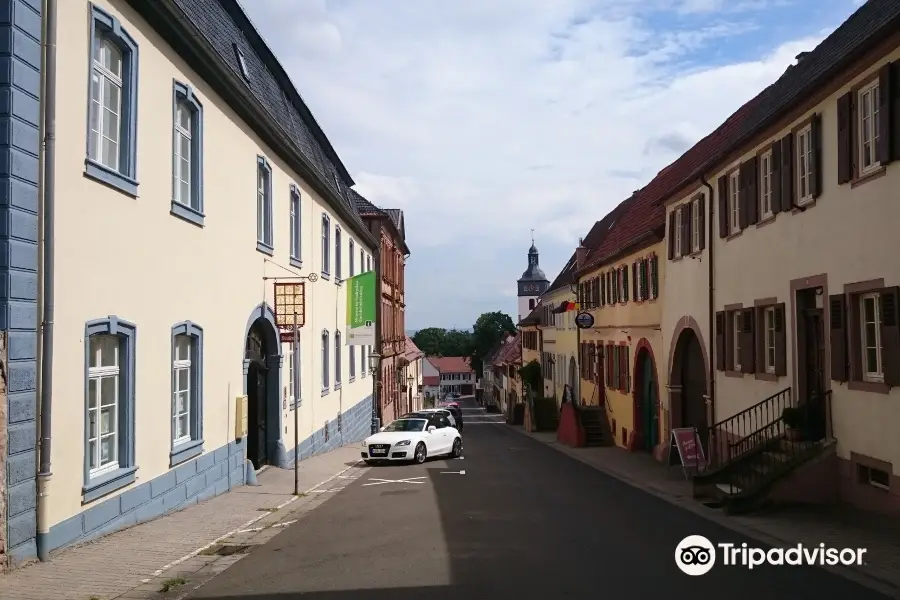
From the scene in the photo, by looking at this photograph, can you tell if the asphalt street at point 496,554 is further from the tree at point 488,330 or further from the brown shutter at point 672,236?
the tree at point 488,330

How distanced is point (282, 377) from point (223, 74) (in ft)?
25.8

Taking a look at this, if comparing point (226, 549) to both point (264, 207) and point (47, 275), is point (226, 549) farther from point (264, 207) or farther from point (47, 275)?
point (264, 207)

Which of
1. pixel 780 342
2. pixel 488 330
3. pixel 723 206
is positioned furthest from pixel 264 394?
pixel 488 330

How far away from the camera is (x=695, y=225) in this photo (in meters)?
21.5

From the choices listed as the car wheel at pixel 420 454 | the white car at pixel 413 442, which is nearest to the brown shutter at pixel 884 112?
the white car at pixel 413 442

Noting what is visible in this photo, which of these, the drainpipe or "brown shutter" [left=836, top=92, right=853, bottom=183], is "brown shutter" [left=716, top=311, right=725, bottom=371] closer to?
"brown shutter" [left=836, top=92, right=853, bottom=183]

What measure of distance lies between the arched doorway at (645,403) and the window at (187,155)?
55.6 ft

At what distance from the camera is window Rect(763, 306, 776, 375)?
16531 millimetres

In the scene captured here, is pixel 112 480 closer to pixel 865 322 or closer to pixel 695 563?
pixel 695 563

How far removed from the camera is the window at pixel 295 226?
21125 mm

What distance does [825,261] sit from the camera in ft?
44.5

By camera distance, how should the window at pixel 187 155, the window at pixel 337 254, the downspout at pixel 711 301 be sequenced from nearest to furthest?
the window at pixel 187 155, the downspout at pixel 711 301, the window at pixel 337 254

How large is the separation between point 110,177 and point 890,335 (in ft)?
34.3

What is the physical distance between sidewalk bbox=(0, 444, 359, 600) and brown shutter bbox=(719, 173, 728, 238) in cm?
1052
